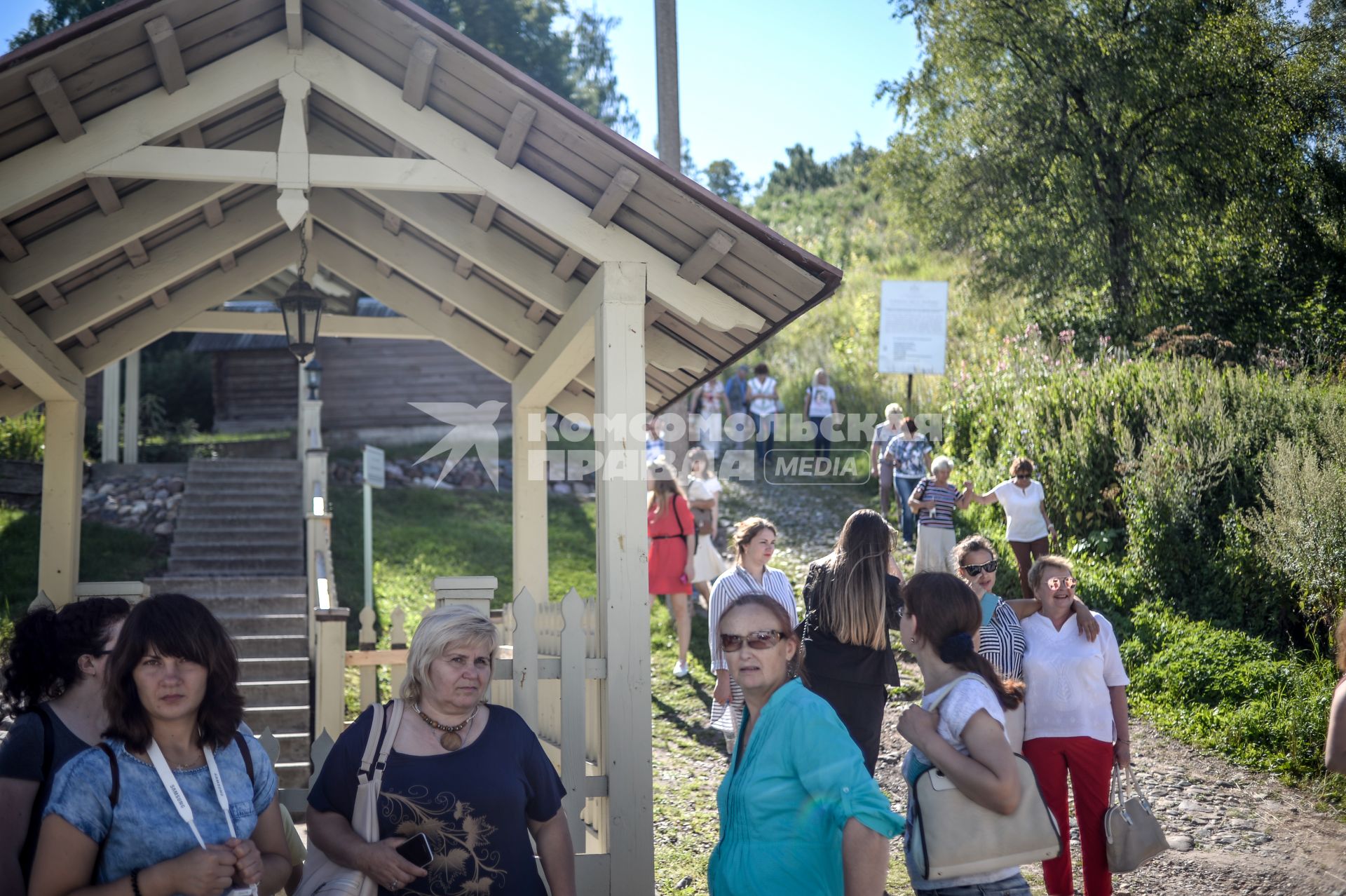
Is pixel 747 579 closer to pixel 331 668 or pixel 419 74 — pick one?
pixel 419 74

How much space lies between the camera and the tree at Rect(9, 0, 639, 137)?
83.9 feet

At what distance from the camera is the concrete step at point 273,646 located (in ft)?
33.1

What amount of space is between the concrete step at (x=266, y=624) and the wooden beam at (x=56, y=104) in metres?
7.16

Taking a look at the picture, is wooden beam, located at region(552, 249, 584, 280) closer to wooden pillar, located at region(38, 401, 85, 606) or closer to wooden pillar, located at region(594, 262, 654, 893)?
wooden pillar, located at region(594, 262, 654, 893)

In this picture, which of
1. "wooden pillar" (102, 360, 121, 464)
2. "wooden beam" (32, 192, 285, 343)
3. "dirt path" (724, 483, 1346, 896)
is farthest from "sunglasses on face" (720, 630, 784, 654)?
"wooden pillar" (102, 360, 121, 464)

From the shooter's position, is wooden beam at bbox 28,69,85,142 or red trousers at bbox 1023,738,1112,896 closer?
wooden beam at bbox 28,69,85,142

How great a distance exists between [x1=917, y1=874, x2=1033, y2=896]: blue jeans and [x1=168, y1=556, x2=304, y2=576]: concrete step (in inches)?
425

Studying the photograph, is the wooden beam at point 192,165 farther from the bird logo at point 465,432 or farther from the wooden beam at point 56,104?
the bird logo at point 465,432

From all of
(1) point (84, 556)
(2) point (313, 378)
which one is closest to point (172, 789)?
(1) point (84, 556)

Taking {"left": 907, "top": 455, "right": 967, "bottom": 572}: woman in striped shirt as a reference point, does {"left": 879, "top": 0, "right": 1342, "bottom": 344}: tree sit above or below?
above

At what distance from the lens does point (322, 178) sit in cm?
461

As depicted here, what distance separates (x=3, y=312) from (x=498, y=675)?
10.6 ft

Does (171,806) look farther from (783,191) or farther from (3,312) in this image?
(783,191)

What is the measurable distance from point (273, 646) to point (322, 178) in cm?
689
